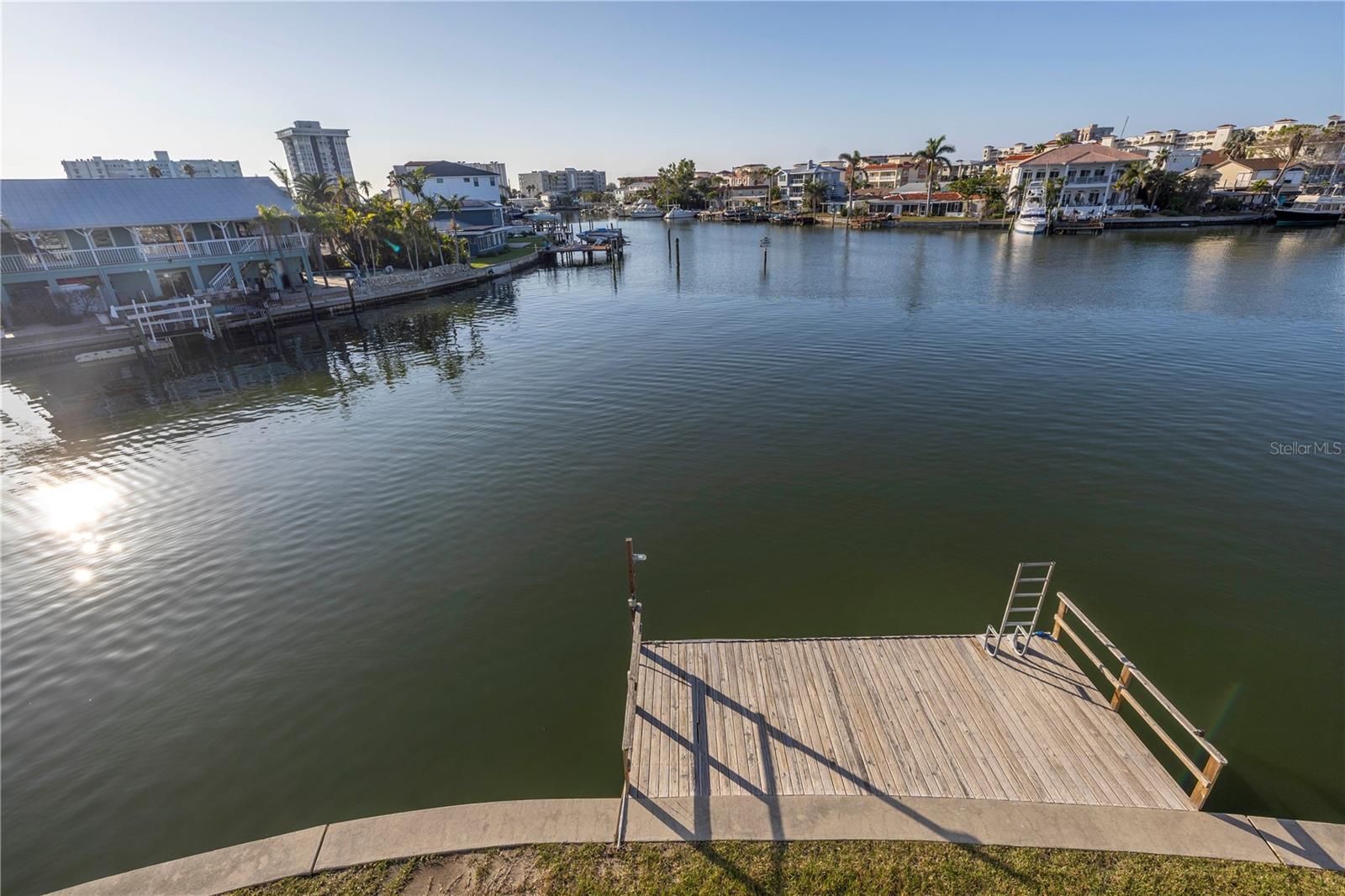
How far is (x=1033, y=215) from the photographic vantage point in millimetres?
96125

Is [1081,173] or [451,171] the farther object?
[1081,173]

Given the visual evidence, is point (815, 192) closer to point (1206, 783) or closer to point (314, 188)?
point (314, 188)

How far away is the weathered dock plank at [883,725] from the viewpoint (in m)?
8.70

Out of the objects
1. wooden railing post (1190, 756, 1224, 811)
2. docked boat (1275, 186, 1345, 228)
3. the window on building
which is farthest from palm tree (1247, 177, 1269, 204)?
the window on building

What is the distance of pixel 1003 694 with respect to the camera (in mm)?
10266

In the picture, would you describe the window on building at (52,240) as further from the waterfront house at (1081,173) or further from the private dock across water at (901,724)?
the waterfront house at (1081,173)

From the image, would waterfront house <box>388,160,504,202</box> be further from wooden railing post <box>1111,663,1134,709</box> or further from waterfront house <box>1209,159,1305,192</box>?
waterfront house <box>1209,159,1305,192</box>

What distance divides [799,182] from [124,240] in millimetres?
150524

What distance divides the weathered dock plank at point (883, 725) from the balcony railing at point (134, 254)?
54607 millimetres

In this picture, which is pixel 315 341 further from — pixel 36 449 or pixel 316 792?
pixel 316 792

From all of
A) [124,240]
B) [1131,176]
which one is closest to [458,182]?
[124,240]

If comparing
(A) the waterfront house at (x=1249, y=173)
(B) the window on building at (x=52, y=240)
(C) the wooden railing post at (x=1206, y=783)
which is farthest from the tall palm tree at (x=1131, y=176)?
(B) the window on building at (x=52, y=240)

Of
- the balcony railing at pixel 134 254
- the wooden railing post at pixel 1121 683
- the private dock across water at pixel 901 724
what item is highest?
the balcony railing at pixel 134 254

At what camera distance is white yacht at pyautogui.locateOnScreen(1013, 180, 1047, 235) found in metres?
94.5
